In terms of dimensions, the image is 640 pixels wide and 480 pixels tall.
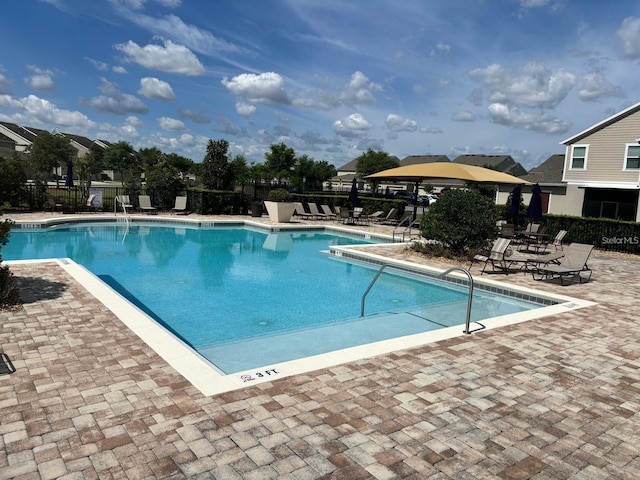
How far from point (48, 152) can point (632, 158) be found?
5887 centimetres

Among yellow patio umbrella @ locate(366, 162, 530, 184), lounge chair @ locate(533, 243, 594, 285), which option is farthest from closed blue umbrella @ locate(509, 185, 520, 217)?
lounge chair @ locate(533, 243, 594, 285)

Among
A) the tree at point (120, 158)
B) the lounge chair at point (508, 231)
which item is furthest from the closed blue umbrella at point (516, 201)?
the tree at point (120, 158)

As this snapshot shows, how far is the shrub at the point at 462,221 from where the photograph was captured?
1240cm

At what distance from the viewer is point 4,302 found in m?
6.54

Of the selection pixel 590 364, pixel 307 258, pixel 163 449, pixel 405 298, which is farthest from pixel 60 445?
pixel 307 258

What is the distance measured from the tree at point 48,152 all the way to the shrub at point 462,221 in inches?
2068

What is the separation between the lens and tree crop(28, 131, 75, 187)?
180 feet

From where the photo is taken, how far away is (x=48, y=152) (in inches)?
2188

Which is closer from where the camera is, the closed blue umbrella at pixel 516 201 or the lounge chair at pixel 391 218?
the closed blue umbrella at pixel 516 201

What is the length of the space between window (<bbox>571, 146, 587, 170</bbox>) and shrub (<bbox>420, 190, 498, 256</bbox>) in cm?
1901

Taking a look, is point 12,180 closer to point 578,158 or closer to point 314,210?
point 314,210

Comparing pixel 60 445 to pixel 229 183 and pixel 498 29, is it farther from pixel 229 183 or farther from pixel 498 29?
pixel 229 183

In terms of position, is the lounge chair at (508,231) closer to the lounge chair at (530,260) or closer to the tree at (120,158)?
the lounge chair at (530,260)

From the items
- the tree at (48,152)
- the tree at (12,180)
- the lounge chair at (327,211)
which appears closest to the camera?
the tree at (12,180)
